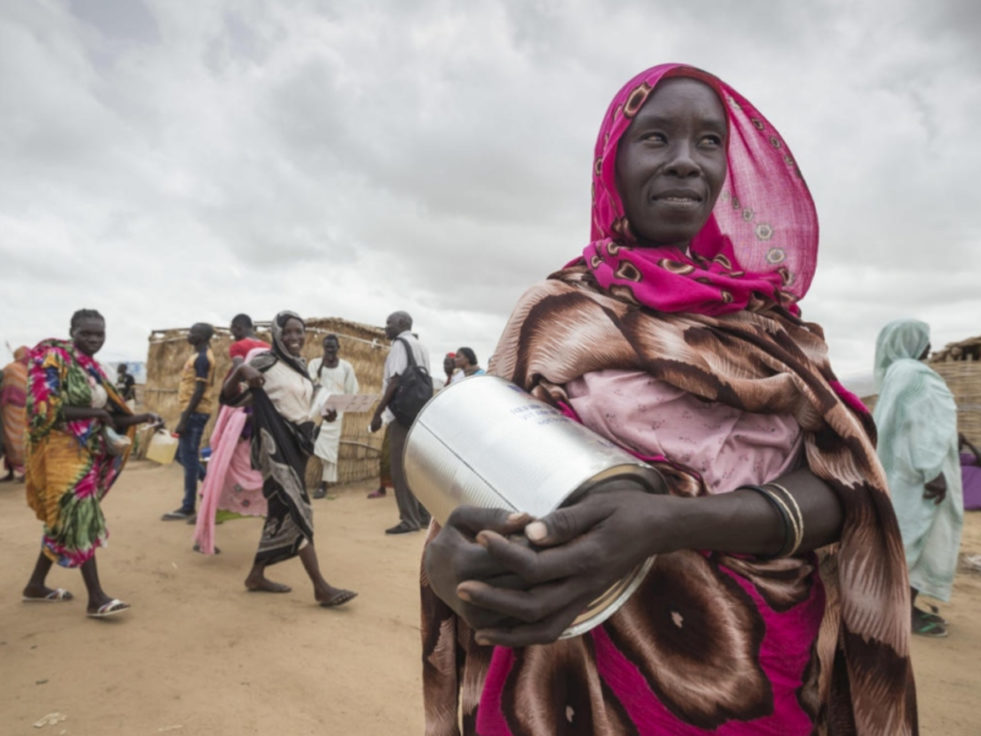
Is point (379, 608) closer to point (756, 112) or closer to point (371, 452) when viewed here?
point (756, 112)

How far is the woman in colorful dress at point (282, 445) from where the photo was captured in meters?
3.99

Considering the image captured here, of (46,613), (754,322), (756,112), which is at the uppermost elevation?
(756,112)

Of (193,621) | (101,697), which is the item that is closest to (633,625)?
(101,697)

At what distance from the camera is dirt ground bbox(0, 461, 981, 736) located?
8.68ft

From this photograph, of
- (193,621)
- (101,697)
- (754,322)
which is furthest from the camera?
(193,621)

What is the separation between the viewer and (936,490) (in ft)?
12.7

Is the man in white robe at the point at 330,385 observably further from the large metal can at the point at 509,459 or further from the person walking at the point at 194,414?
the large metal can at the point at 509,459

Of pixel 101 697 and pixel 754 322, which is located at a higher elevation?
pixel 754 322

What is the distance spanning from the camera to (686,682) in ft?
3.24

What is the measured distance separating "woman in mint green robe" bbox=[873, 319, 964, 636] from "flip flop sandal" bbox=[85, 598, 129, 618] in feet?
16.8

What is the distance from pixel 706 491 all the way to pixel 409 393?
5438 mm

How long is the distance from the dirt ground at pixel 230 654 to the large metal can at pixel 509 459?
7.41ft

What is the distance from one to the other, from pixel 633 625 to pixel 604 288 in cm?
63

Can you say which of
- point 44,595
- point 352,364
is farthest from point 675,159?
point 352,364
